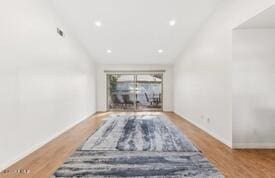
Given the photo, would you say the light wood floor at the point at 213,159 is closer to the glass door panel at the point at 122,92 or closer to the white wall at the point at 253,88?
the white wall at the point at 253,88

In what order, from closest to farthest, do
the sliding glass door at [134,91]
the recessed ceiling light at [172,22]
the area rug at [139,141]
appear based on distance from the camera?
the area rug at [139,141]
the recessed ceiling light at [172,22]
the sliding glass door at [134,91]

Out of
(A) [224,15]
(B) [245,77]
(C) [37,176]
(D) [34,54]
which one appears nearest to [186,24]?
(A) [224,15]

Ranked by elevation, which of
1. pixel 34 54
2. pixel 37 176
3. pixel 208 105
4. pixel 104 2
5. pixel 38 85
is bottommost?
pixel 37 176

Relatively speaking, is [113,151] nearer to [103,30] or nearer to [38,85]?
[38,85]

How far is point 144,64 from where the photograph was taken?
10.5 meters

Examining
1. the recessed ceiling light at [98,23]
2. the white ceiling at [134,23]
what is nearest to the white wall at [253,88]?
the white ceiling at [134,23]

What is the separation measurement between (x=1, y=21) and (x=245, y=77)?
373 cm

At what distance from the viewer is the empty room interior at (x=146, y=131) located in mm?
3018

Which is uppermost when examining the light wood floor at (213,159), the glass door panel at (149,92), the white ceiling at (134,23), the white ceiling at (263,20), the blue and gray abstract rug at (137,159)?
the white ceiling at (134,23)

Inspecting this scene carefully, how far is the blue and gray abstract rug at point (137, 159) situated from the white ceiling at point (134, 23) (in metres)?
2.84

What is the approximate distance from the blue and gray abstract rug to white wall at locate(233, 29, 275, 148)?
956 mm

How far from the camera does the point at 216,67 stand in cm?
473

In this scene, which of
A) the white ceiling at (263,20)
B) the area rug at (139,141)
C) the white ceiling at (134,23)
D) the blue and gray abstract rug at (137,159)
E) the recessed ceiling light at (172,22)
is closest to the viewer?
the blue and gray abstract rug at (137,159)

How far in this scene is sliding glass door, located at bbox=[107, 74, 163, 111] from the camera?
1112 cm
